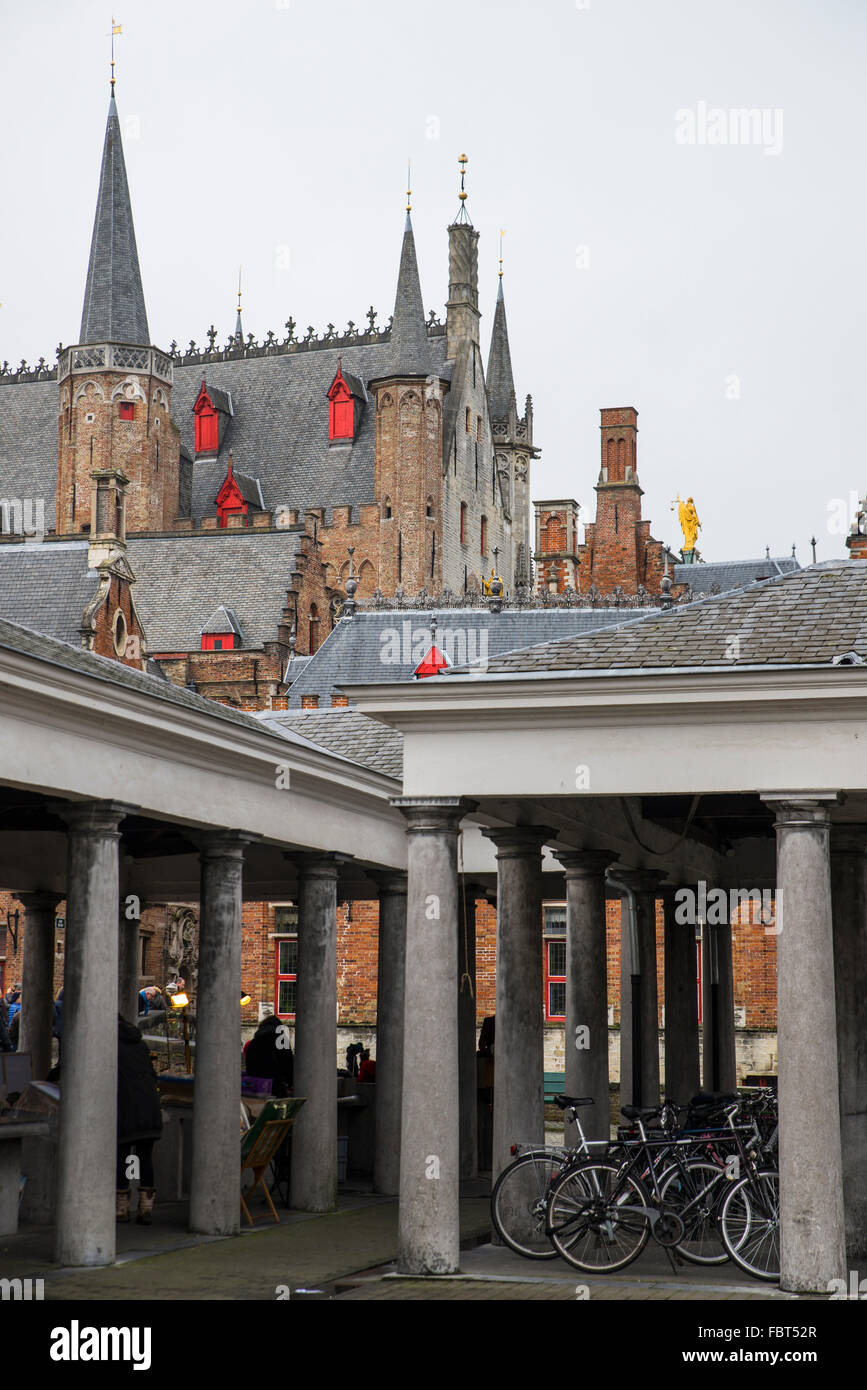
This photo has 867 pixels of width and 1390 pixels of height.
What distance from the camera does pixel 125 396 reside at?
73.3 metres

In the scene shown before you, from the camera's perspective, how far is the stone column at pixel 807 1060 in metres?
11.6

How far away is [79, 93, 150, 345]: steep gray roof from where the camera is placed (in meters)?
69.8

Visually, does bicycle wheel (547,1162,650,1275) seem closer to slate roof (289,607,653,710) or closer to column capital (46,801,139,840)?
column capital (46,801,139,840)

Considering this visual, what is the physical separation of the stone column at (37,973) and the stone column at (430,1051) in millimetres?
10282

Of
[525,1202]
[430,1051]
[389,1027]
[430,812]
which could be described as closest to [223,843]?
[430,812]

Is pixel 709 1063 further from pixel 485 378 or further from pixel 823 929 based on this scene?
pixel 485 378

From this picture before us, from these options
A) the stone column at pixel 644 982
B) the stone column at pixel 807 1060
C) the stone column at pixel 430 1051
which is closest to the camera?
the stone column at pixel 807 1060

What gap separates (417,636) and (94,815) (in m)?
34.7

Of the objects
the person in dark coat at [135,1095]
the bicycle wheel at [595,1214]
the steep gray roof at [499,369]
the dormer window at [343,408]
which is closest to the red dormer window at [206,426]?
the dormer window at [343,408]

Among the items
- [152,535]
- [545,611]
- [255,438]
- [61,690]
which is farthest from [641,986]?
[255,438]

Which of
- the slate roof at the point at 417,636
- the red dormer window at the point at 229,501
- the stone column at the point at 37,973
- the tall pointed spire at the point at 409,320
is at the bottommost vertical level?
the stone column at the point at 37,973

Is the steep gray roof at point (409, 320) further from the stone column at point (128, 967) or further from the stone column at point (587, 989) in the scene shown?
the stone column at point (587, 989)

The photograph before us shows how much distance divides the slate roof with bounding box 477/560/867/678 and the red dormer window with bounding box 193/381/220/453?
233 feet
